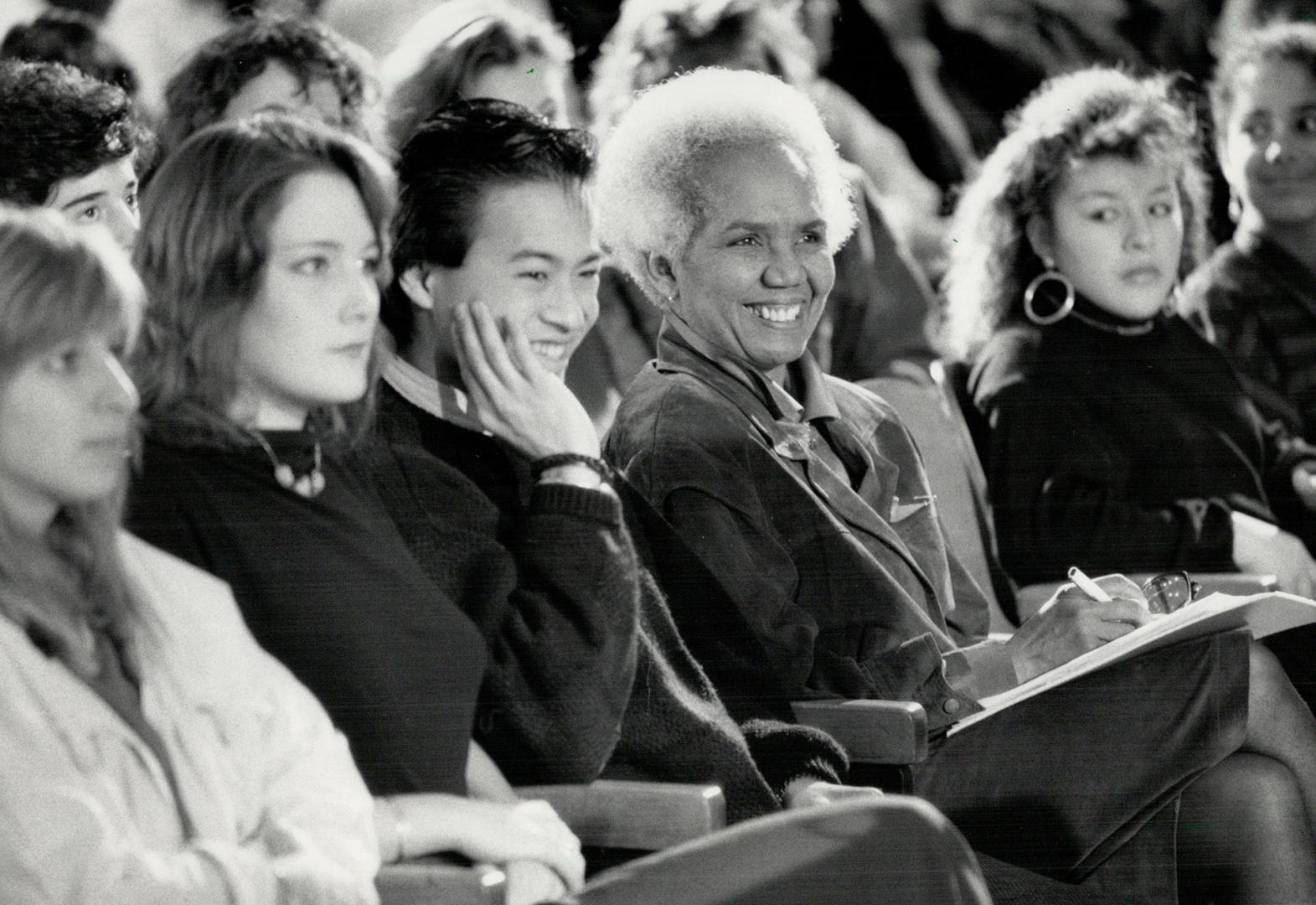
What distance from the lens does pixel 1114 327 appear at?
316 cm

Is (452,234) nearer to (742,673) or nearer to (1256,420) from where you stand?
(742,673)

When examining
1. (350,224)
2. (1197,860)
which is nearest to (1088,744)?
(1197,860)

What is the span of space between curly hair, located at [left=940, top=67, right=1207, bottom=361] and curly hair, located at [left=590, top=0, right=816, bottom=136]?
0.37 meters

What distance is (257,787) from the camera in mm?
1444

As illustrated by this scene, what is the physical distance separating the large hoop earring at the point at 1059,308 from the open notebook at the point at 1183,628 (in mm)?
877

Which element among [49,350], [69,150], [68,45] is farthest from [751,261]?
[49,350]

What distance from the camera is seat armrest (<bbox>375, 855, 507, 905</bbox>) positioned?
1.45 meters

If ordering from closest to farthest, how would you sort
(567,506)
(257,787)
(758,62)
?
(257,787), (567,506), (758,62)

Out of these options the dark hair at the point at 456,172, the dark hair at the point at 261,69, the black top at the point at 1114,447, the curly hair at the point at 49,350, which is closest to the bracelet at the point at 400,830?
the curly hair at the point at 49,350

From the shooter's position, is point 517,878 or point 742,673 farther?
point 742,673

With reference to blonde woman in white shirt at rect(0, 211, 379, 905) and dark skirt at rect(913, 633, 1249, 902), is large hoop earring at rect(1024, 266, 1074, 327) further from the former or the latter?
blonde woman in white shirt at rect(0, 211, 379, 905)

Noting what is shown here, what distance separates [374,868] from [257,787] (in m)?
0.11

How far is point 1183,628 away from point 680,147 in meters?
0.86

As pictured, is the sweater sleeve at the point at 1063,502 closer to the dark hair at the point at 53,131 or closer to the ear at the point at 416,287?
the ear at the point at 416,287
